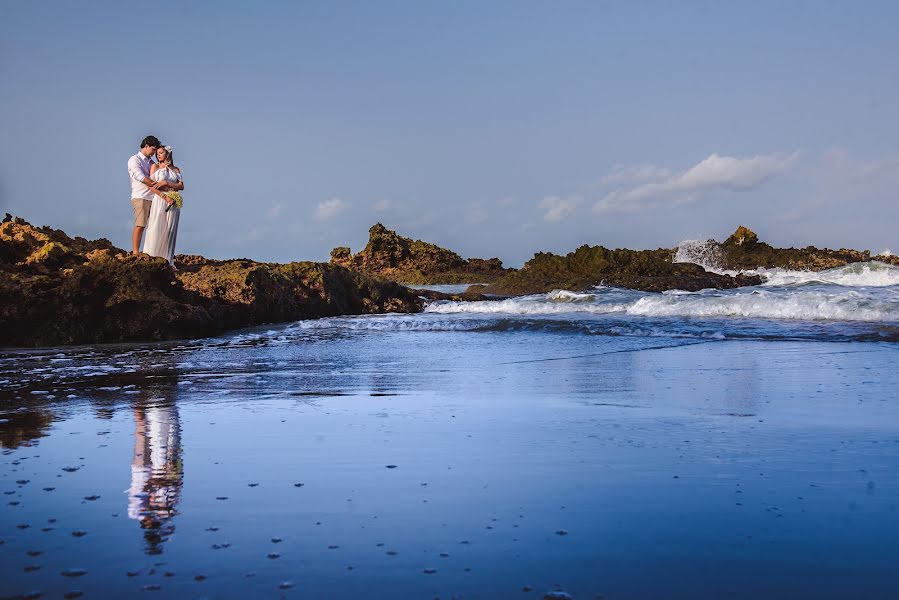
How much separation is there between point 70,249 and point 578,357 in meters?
7.02

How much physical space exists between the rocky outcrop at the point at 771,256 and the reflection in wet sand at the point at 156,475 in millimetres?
31381

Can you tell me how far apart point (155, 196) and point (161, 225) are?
47 centimetres

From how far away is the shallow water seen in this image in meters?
1.67

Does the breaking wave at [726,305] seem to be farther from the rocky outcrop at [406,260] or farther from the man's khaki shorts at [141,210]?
the rocky outcrop at [406,260]

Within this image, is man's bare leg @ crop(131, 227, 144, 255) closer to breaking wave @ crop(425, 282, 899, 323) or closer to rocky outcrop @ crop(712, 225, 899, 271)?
breaking wave @ crop(425, 282, 899, 323)

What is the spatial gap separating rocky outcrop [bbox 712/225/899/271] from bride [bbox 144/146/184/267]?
2538 cm

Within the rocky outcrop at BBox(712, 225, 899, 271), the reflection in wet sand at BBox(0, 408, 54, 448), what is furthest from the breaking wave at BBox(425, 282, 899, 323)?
the rocky outcrop at BBox(712, 225, 899, 271)

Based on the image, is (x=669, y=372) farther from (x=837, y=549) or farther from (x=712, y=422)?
(x=837, y=549)

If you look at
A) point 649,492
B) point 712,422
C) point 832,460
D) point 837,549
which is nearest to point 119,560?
point 649,492

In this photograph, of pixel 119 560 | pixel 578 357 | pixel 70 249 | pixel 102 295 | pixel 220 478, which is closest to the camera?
pixel 119 560

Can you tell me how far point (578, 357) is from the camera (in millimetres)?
7480

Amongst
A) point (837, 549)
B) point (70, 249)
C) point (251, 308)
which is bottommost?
point (837, 549)

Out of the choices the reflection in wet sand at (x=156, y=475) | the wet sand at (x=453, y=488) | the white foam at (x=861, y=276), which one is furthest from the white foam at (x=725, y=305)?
the reflection in wet sand at (x=156, y=475)

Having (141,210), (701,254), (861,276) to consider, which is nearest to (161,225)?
(141,210)
